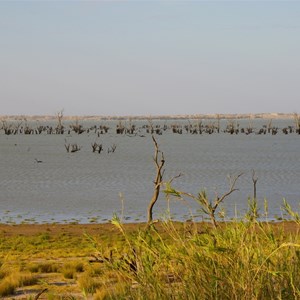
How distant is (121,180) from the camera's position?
138 ft

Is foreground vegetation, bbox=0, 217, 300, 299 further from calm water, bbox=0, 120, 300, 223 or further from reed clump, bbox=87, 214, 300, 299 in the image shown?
calm water, bbox=0, 120, 300, 223

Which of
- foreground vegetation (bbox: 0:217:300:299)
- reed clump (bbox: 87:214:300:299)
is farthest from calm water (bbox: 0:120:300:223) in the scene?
reed clump (bbox: 87:214:300:299)

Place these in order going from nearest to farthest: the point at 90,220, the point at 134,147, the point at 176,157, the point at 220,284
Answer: the point at 220,284, the point at 90,220, the point at 176,157, the point at 134,147

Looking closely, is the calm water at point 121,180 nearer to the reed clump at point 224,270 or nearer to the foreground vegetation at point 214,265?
the foreground vegetation at point 214,265

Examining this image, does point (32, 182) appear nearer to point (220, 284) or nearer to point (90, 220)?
point (90, 220)

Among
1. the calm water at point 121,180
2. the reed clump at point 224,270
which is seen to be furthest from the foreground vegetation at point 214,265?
the calm water at point 121,180

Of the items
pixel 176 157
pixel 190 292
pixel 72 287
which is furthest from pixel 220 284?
pixel 176 157

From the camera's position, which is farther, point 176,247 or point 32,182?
point 32,182

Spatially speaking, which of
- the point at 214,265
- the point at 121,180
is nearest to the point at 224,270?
the point at 214,265

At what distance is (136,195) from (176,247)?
1083 inches

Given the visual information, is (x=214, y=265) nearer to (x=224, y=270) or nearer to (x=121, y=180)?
(x=224, y=270)

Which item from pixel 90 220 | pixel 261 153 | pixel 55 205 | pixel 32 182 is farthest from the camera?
pixel 261 153

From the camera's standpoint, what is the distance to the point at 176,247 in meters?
6.13

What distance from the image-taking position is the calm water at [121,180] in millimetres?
27484
